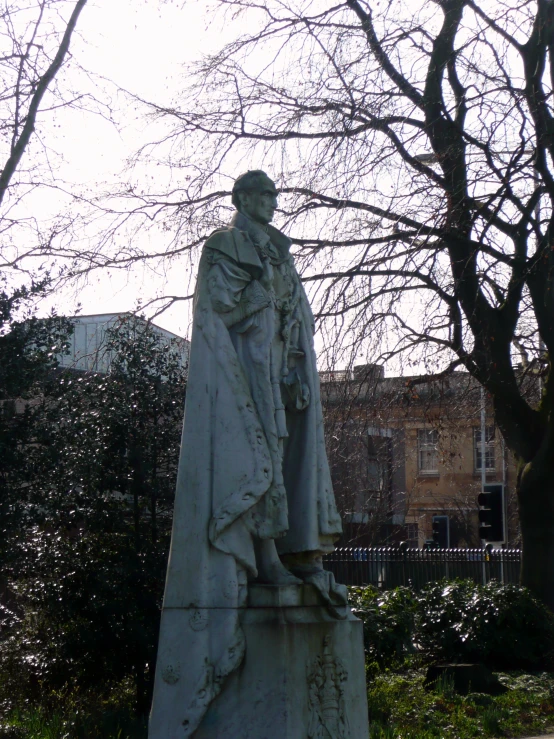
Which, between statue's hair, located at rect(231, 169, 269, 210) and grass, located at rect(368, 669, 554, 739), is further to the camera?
grass, located at rect(368, 669, 554, 739)

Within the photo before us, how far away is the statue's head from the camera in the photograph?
20.0 ft

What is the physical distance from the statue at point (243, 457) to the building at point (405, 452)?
7778 millimetres

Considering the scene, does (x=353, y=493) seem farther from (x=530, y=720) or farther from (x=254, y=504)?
(x=254, y=504)

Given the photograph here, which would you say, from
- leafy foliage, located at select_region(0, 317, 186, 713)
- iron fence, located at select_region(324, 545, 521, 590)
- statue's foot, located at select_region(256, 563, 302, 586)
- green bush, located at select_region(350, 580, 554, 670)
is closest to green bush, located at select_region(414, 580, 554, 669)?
green bush, located at select_region(350, 580, 554, 670)

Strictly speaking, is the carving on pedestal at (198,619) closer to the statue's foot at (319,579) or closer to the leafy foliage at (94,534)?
the statue's foot at (319,579)

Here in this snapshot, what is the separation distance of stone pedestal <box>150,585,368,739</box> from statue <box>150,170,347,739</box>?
0.23 ft

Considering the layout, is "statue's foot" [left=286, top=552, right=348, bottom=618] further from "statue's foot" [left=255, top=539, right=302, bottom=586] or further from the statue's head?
the statue's head

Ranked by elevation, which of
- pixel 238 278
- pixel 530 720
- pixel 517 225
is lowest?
pixel 530 720

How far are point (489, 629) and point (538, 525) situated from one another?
2515 millimetres

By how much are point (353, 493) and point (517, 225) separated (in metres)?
18.1

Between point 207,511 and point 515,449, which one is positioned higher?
point 515,449

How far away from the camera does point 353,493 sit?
31250mm

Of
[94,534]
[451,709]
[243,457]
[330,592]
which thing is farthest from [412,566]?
[243,457]

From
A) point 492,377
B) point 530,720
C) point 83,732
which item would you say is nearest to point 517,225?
point 492,377
